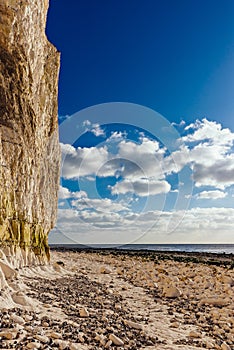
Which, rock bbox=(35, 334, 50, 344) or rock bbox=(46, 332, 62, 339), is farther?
rock bbox=(46, 332, 62, 339)

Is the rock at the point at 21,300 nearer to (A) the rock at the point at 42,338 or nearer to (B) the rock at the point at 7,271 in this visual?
(B) the rock at the point at 7,271

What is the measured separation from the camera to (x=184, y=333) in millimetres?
8250

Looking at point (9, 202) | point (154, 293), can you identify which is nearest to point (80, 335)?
point (9, 202)

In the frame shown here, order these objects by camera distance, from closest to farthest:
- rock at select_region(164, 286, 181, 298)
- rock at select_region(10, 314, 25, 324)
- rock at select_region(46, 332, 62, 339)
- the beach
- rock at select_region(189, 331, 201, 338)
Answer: rock at select_region(46, 332, 62, 339) → the beach → rock at select_region(10, 314, 25, 324) → rock at select_region(189, 331, 201, 338) → rock at select_region(164, 286, 181, 298)

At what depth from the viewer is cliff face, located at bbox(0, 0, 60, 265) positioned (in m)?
11.7

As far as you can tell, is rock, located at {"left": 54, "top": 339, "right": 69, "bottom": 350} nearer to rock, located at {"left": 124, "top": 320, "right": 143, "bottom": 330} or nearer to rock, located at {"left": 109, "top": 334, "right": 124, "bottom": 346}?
rock, located at {"left": 109, "top": 334, "right": 124, "bottom": 346}

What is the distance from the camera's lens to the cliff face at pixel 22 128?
11.7 meters

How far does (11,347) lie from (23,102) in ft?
33.5

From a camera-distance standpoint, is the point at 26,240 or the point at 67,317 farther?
the point at 26,240

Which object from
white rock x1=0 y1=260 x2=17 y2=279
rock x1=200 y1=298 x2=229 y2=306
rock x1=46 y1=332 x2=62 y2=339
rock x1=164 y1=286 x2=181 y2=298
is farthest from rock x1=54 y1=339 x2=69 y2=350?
rock x1=164 y1=286 x2=181 y2=298

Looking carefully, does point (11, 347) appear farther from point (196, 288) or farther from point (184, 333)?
point (196, 288)

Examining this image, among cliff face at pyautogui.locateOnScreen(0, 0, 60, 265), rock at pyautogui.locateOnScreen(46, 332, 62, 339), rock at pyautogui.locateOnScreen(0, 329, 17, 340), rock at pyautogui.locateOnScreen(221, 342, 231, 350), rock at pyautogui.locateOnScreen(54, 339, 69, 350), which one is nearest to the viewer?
rock at pyautogui.locateOnScreen(0, 329, 17, 340)

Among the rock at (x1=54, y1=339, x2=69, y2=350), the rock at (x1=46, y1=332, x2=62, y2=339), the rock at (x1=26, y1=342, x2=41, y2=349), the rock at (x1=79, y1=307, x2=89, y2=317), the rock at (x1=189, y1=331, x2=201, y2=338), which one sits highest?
the rock at (x1=26, y1=342, x2=41, y2=349)

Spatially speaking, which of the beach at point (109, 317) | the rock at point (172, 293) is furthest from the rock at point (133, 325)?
the rock at point (172, 293)
